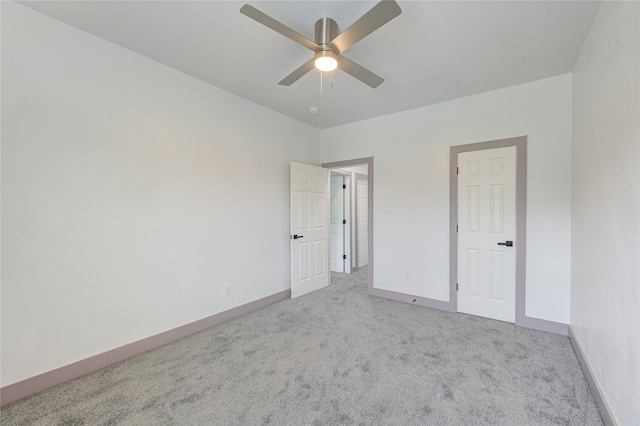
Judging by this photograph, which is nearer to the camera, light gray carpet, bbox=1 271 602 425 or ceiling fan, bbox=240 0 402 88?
ceiling fan, bbox=240 0 402 88

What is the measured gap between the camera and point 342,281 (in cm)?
464

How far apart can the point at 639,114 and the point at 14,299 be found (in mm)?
3760

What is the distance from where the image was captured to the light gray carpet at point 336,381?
1.63 m

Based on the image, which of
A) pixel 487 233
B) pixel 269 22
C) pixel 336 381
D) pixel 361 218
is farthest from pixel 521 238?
pixel 269 22

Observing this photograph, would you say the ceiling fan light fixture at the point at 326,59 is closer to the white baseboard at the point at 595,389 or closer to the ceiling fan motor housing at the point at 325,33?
the ceiling fan motor housing at the point at 325,33

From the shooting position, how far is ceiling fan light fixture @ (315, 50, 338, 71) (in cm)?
181

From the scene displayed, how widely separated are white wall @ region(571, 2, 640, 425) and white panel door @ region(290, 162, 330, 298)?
9.85 feet

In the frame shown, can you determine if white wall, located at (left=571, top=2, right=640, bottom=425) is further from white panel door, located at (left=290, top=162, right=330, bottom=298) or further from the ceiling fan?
white panel door, located at (left=290, top=162, right=330, bottom=298)

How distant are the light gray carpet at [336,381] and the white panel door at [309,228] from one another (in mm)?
1139

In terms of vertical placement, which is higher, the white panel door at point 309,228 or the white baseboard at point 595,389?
the white panel door at point 309,228

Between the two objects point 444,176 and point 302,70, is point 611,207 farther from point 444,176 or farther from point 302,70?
point 302,70

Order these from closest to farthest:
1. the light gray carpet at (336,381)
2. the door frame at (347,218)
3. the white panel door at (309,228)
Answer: the light gray carpet at (336,381)
the white panel door at (309,228)
the door frame at (347,218)

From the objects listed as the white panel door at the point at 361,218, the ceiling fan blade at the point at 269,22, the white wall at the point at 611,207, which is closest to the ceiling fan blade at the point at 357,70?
the ceiling fan blade at the point at 269,22

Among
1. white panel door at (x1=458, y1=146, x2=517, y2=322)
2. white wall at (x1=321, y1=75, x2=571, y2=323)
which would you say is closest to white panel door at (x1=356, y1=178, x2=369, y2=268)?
white wall at (x1=321, y1=75, x2=571, y2=323)
